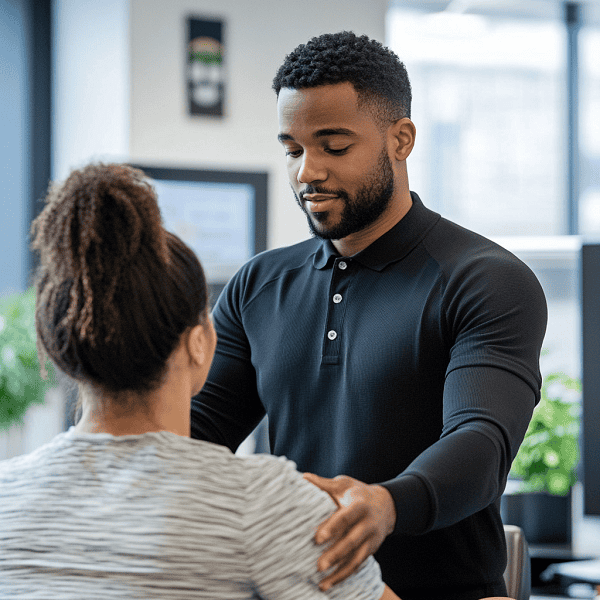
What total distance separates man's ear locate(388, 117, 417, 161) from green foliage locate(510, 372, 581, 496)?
44.6 inches

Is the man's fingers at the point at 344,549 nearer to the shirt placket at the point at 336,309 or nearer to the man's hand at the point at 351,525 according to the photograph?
the man's hand at the point at 351,525

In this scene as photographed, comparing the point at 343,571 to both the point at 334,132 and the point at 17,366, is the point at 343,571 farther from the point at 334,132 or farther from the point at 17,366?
the point at 17,366

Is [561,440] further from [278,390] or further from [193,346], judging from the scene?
[193,346]

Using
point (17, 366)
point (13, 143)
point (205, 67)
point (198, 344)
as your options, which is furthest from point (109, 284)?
point (13, 143)

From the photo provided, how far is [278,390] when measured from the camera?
142 cm

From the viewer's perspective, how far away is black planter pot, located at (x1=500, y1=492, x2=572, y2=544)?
2.28 m

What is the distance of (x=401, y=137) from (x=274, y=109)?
2.09m

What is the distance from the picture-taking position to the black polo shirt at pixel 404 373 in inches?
43.7

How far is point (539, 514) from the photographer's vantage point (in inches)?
89.7

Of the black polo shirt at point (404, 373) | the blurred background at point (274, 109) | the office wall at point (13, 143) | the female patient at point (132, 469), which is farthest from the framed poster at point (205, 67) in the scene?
the female patient at point (132, 469)

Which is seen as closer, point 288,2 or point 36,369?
point 36,369

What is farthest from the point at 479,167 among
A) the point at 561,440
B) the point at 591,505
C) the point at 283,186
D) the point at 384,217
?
the point at 384,217

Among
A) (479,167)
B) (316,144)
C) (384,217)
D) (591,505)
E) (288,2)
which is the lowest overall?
(591,505)

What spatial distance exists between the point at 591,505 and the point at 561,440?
0.88ft
